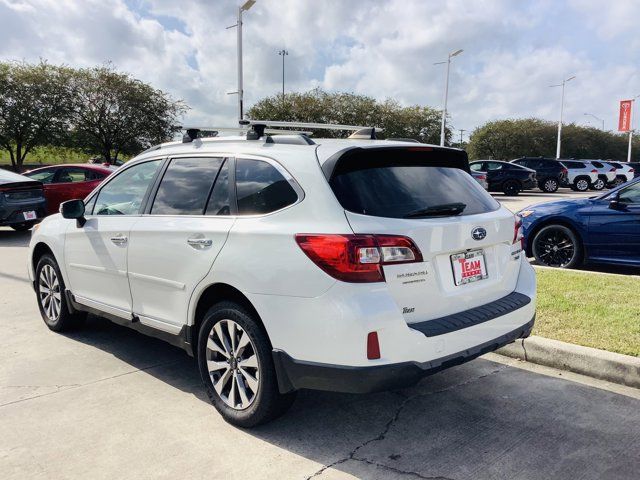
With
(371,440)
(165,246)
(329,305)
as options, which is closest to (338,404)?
(371,440)

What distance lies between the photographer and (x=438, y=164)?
359 cm

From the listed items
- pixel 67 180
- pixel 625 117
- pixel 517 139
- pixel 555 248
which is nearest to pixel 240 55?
pixel 67 180

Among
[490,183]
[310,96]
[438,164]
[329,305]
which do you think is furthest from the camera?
[310,96]

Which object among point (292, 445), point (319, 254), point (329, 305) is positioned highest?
point (319, 254)

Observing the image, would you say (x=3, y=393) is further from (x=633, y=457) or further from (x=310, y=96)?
(x=310, y=96)

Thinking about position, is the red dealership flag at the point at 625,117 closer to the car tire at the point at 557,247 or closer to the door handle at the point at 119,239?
the car tire at the point at 557,247

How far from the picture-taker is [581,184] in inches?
1222

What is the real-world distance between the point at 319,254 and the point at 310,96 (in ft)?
128

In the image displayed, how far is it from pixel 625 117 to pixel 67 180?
167ft

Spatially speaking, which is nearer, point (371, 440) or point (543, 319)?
point (371, 440)

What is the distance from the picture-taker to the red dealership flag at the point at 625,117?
49656mm

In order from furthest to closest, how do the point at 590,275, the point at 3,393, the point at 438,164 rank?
the point at 590,275 < the point at 3,393 < the point at 438,164

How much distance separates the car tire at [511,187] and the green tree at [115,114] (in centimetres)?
2034

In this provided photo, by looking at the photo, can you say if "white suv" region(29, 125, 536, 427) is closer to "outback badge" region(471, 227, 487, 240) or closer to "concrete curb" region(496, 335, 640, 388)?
"outback badge" region(471, 227, 487, 240)
